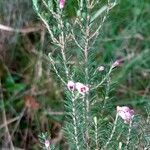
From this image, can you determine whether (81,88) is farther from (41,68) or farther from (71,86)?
(41,68)

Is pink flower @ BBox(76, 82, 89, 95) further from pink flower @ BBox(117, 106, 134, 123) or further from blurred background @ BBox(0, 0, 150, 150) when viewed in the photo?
blurred background @ BBox(0, 0, 150, 150)

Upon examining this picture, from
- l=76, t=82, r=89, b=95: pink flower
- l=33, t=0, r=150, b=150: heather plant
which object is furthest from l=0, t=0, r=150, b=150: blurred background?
l=76, t=82, r=89, b=95: pink flower

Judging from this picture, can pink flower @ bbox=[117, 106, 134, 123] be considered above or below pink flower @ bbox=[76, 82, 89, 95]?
below

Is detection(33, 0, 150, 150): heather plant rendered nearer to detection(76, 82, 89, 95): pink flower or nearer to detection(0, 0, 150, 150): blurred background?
detection(76, 82, 89, 95): pink flower

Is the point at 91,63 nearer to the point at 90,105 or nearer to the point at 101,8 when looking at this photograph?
the point at 90,105

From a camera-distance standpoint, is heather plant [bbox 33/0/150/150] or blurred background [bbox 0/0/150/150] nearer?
heather plant [bbox 33/0/150/150]

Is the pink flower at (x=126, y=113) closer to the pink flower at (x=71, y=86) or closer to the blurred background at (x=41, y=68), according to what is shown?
the pink flower at (x=71, y=86)

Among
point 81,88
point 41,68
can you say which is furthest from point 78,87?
point 41,68
